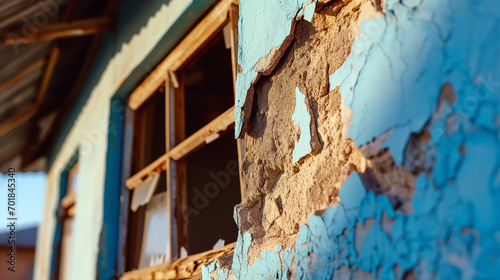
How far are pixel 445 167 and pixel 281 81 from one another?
53 cm

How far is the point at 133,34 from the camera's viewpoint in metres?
2.71

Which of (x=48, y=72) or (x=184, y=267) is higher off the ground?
(x=48, y=72)

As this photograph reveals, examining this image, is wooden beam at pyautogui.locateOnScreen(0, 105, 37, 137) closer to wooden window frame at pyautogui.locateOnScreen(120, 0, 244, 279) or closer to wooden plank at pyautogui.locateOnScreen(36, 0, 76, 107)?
wooden plank at pyautogui.locateOnScreen(36, 0, 76, 107)

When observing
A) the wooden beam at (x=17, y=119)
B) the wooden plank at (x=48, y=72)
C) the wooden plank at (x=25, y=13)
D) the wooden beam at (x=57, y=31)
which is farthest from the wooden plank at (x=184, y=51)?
the wooden beam at (x=17, y=119)

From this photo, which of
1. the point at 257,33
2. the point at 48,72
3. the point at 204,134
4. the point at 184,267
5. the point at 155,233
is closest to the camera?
the point at 257,33

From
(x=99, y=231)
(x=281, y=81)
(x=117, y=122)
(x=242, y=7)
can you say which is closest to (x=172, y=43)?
(x=117, y=122)

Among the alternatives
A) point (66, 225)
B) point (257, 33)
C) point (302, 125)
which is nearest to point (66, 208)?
point (66, 225)

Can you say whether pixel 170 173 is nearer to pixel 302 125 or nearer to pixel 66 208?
pixel 302 125

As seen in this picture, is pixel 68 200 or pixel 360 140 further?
pixel 68 200

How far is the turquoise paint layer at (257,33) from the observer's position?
1027 millimetres

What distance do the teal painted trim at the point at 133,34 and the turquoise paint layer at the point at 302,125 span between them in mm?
1109

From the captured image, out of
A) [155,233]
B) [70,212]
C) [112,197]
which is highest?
[70,212]

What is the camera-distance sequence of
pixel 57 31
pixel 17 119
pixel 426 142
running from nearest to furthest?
pixel 426 142, pixel 57 31, pixel 17 119

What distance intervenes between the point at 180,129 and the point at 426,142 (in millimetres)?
1650
